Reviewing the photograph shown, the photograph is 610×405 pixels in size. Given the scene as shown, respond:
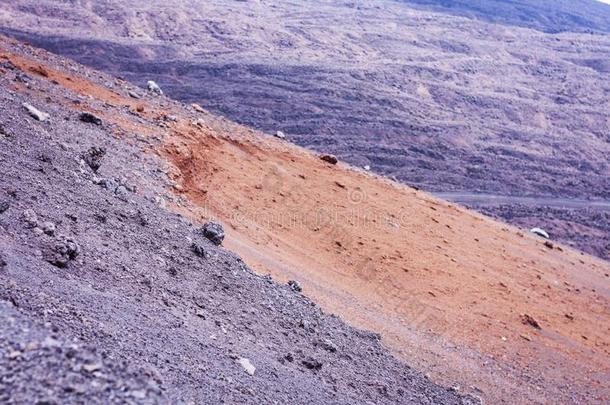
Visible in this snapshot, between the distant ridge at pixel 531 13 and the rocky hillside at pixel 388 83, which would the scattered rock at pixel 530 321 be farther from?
the distant ridge at pixel 531 13

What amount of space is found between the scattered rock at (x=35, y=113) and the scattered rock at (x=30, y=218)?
3.85 m

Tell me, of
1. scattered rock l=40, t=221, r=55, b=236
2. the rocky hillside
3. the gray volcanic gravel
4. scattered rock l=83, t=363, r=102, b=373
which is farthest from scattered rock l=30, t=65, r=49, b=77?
the rocky hillside

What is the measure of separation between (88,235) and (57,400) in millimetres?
3765

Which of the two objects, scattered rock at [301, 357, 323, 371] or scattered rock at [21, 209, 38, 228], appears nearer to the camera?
scattered rock at [21, 209, 38, 228]

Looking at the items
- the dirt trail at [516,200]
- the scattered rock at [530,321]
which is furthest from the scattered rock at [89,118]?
the dirt trail at [516,200]

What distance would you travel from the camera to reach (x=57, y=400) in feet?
9.90

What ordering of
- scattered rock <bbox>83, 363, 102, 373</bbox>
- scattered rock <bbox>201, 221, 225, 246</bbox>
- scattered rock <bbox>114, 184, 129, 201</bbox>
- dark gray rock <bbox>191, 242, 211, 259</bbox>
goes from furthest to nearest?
scattered rock <bbox>201, 221, 225, 246</bbox> → scattered rock <bbox>114, 184, 129, 201</bbox> → dark gray rock <bbox>191, 242, 211, 259</bbox> → scattered rock <bbox>83, 363, 102, 373</bbox>

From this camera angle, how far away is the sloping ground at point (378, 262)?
9.16 metres

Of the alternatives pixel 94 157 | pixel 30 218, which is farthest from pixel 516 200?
pixel 30 218

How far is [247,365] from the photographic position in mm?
5633

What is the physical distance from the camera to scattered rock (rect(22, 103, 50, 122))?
9297 mm

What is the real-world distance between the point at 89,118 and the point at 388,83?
30.6 m

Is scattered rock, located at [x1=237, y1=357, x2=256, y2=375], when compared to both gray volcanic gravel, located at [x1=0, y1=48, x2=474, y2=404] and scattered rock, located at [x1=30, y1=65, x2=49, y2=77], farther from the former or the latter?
scattered rock, located at [x1=30, y1=65, x2=49, y2=77]

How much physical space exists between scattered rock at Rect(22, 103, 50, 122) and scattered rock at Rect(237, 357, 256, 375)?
594 centimetres
